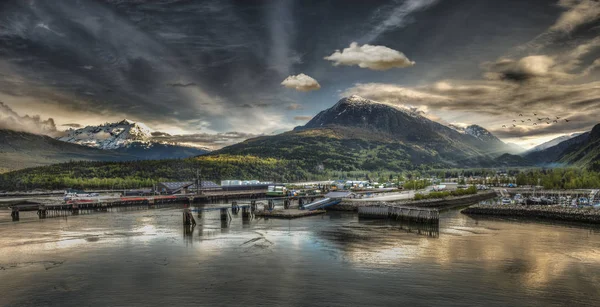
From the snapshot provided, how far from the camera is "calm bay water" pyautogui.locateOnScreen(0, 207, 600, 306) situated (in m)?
28.7

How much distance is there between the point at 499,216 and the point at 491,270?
152 ft

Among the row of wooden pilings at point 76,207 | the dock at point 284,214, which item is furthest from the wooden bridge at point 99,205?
the dock at point 284,214

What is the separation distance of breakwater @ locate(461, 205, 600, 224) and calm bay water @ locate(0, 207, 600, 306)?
A: 6.75 metres

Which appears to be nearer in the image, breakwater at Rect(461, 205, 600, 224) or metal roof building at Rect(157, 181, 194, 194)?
breakwater at Rect(461, 205, 600, 224)

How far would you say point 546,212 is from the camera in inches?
2832

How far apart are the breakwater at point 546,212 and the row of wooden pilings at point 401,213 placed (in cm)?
1885

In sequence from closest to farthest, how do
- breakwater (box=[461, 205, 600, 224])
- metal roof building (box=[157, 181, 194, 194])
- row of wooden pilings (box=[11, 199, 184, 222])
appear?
breakwater (box=[461, 205, 600, 224]), row of wooden pilings (box=[11, 199, 184, 222]), metal roof building (box=[157, 181, 194, 194])

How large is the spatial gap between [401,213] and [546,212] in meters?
25.7

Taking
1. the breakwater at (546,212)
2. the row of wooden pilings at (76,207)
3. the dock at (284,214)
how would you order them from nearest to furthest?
1. the breakwater at (546,212)
2. the dock at (284,214)
3. the row of wooden pilings at (76,207)

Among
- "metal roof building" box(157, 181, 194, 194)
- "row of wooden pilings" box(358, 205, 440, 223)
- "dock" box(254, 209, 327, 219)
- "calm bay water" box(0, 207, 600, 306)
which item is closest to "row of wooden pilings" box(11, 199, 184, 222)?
"calm bay water" box(0, 207, 600, 306)

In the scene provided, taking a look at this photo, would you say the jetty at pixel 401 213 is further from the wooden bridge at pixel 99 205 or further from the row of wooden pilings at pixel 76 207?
the row of wooden pilings at pixel 76 207

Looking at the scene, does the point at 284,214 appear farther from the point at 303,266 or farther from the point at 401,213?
the point at 303,266

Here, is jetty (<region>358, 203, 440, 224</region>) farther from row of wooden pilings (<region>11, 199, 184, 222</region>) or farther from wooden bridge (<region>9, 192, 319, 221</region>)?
row of wooden pilings (<region>11, 199, 184, 222</region>)

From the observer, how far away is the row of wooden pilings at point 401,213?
64.1 meters
